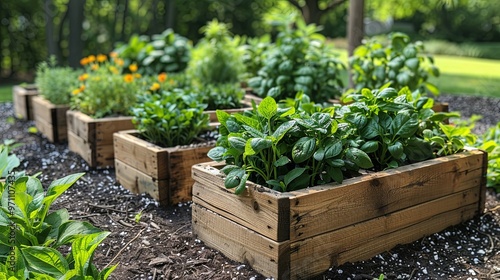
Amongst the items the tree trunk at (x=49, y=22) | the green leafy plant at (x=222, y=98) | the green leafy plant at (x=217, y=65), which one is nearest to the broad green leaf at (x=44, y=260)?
the green leafy plant at (x=222, y=98)

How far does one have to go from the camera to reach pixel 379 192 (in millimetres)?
3125

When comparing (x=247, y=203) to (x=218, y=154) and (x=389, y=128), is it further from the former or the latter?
(x=389, y=128)

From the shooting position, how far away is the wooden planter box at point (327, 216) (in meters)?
2.77

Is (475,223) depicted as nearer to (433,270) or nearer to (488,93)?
(433,270)

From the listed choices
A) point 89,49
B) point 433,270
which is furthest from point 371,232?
point 89,49

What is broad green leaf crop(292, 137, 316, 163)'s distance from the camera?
2871mm

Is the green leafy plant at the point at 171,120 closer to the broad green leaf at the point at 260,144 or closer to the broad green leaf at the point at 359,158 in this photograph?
the broad green leaf at the point at 260,144

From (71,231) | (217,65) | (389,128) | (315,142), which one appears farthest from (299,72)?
(71,231)

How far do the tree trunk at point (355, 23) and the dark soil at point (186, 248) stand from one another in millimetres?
2798

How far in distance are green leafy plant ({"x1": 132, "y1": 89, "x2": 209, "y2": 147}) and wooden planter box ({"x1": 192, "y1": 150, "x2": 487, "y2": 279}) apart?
90 centimetres

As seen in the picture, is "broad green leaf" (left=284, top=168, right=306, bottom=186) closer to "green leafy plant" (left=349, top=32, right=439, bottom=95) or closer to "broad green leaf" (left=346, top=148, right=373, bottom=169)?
"broad green leaf" (left=346, top=148, right=373, bottom=169)

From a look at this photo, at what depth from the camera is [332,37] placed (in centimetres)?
2317

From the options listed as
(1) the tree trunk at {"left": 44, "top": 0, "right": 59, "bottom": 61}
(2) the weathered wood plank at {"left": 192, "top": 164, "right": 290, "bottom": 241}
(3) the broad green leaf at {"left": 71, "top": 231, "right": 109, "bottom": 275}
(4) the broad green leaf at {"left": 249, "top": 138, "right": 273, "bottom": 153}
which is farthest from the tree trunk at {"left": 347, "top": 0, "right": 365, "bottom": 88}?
(1) the tree trunk at {"left": 44, "top": 0, "right": 59, "bottom": 61}

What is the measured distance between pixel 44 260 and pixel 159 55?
491 centimetres
